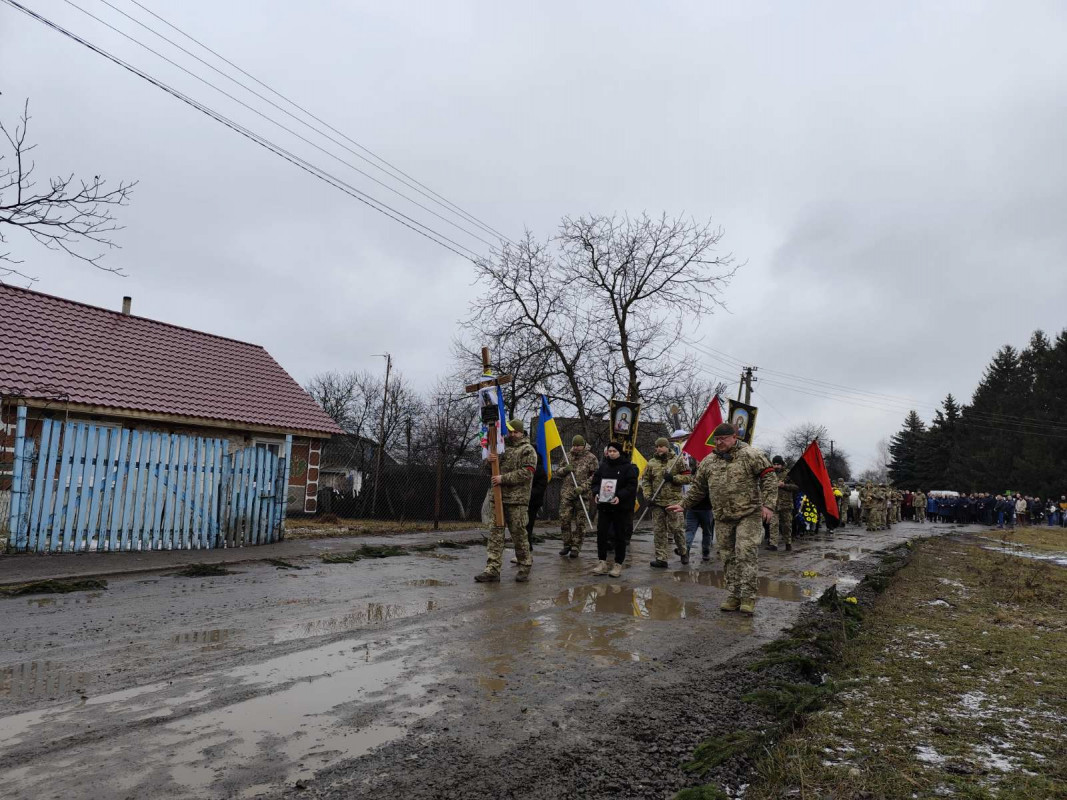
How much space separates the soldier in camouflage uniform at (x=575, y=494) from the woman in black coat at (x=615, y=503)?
2084 millimetres

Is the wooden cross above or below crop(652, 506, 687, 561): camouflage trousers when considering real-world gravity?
above

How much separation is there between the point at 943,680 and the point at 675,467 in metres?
6.62

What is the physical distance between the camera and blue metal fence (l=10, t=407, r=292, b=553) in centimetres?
977

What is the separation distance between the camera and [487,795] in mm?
2857

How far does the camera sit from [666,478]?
11.4 meters

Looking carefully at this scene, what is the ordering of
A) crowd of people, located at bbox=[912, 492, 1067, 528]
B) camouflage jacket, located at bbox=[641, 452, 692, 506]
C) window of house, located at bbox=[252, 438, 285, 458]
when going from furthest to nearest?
crowd of people, located at bbox=[912, 492, 1067, 528]
window of house, located at bbox=[252, 438, 285, 458]
camouflage jacket, located at bbox=[641, 452, 692, 506]

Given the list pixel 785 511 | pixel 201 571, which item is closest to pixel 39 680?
pixel 201 571

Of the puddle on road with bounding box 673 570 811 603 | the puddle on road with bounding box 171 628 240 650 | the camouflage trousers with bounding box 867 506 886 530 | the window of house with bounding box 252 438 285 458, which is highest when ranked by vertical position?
the window of house with bounding box 252 438 285 458

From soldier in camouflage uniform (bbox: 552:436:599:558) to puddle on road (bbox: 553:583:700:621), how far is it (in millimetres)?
3304

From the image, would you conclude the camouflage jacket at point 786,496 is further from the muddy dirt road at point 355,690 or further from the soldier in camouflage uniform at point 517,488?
the soldier in camouflage uniform at point 517,488

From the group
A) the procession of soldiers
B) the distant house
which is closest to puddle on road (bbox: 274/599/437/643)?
the procession of soldiers

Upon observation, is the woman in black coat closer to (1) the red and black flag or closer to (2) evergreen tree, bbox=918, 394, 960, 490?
(1) the red and black flag

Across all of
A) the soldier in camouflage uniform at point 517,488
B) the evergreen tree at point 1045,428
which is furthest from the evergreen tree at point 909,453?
the soldier in camouflage uniform at point 517,488

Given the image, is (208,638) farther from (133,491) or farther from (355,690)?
(133,491)
